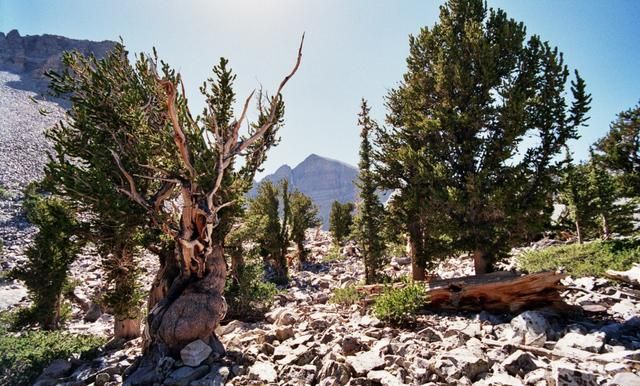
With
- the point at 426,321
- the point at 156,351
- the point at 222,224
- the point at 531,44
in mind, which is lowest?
the point at 156,351

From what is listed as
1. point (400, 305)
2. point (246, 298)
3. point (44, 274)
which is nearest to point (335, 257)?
point (246, 298)

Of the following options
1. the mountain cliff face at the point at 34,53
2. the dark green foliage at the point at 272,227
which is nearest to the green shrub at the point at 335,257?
the dark green foliage at the point at 272,227

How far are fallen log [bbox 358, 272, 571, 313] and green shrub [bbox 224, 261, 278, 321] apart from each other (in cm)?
697

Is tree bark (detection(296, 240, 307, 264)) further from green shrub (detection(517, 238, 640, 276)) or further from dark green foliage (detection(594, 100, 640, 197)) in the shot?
dark green foliage (detection(594, 100, 640, 197))

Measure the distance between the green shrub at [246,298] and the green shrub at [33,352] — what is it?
16.1ft

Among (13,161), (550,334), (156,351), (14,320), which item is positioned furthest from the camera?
(13,161)

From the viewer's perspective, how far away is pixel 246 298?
13750mm

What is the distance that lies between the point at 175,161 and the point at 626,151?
2719 cm

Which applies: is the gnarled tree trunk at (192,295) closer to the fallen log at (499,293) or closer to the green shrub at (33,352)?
the green shrub at (33,352)

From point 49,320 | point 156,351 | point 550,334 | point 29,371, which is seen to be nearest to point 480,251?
point 550,334

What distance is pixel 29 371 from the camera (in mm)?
8062

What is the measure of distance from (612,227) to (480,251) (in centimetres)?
2314

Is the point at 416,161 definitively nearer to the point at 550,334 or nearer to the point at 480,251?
the point at 480,251

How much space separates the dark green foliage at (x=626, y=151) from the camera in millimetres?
19125
